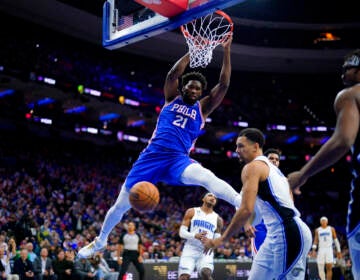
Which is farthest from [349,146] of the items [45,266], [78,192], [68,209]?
[78,192]

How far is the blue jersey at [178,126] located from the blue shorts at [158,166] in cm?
10

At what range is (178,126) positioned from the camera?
6.63 m

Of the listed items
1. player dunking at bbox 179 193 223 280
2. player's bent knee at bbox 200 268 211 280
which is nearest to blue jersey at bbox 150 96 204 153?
player dunking at bbox 179 193 223 280

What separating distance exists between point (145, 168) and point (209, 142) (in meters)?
26.1

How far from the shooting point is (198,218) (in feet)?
31.2

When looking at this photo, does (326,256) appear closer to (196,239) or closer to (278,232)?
(196,239)

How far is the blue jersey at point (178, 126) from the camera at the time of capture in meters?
6.56

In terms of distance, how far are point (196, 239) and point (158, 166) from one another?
2.80m

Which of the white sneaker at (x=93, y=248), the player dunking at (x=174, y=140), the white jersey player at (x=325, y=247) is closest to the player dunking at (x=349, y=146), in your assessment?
the player dunking at (x=174, y=140)

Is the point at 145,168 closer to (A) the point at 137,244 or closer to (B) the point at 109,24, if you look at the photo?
(B) the point at 109,24

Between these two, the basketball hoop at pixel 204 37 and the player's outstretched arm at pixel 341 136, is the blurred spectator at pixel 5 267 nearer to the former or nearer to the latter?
the basketball hoop at pixel 204 37

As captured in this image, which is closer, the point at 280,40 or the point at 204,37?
the point at 204,37

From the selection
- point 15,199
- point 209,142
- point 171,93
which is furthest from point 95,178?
point 171,93

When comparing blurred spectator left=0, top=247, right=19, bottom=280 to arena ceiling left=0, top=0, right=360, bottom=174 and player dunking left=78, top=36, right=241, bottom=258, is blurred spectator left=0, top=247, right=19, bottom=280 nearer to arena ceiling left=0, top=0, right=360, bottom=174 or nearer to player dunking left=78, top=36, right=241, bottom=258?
player dunking left=78, top=36, right=241, bottom=258
